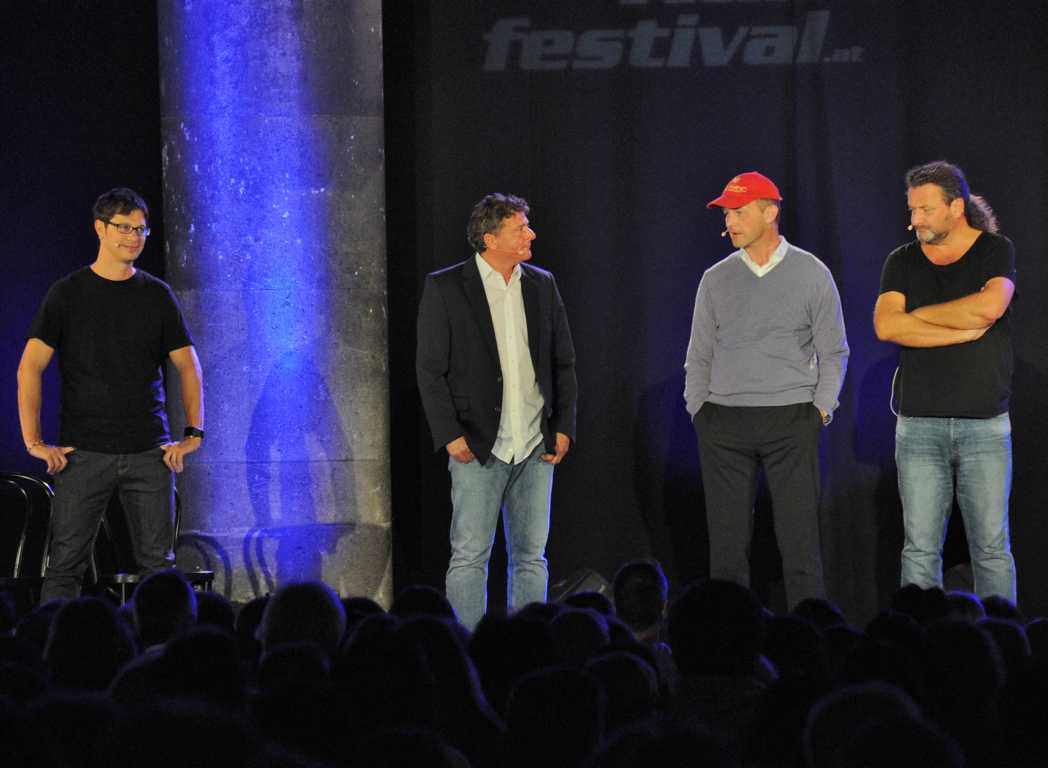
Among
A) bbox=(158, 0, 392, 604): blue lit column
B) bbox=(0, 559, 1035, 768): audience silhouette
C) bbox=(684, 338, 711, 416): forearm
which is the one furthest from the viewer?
bbox=(158, 0, 392, 604): blue lit column

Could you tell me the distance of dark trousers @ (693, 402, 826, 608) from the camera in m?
4.96

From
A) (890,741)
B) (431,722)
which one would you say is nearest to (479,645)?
(431,722)

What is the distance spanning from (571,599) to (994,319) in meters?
2.22

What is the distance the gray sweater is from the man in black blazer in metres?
0.60

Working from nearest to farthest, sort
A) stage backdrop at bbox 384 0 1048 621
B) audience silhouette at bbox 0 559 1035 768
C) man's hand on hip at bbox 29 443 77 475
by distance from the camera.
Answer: audience silhouette at bbox 0 559 1035 768
man's hand on hip at bbox 29 443 77 475
stage backdrop at bbox 384 0 1048 621

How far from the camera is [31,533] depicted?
19.7 ft

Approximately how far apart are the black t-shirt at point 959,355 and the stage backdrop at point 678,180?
0.97 metres

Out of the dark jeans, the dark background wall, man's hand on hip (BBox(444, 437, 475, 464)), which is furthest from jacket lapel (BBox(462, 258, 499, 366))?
the dark jeans

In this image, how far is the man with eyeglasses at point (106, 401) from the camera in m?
4.77

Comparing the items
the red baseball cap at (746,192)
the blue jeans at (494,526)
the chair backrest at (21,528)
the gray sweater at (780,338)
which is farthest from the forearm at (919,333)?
the chair backrest at (21,528)

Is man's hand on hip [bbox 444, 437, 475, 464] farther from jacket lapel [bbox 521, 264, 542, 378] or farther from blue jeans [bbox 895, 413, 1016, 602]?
blue jeans [bbox 895, 413, 1016, 602]

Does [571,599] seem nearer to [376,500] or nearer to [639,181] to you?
[376,500]

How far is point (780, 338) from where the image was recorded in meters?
4.97

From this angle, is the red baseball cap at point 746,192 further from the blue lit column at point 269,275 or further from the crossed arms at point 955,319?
the blue lit column at point 269,275
